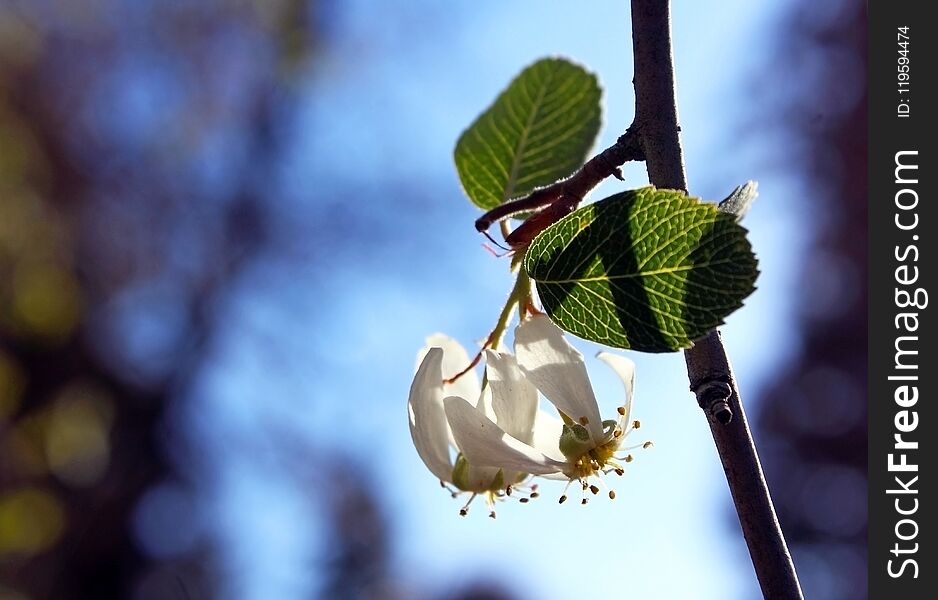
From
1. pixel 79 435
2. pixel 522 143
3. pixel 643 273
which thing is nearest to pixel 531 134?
pixel 522 143

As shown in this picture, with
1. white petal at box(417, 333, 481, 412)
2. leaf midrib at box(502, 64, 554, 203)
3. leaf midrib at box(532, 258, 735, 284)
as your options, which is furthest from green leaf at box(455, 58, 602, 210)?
leaf midrib at box(532, 258, 735, 284)

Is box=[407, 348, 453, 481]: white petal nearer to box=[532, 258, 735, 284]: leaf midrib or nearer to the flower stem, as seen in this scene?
the flower stem

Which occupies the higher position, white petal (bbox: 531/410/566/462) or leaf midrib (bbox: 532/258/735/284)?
leaf midrib (bbox: 532/258/735/284)

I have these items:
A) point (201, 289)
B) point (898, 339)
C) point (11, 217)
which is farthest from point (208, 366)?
point (898, 339)

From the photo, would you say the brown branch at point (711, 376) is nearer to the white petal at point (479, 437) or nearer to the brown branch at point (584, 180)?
the brown branch at point (584, 180)

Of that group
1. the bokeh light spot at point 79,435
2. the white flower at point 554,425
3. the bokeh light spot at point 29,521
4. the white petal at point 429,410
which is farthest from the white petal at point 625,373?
the bokeh light spot at point 79,435

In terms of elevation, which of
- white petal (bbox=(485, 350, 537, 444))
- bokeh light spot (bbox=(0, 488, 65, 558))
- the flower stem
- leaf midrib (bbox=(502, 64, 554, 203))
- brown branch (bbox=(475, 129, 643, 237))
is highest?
leaf midrib (bbox=(502, 64, 554, 203))

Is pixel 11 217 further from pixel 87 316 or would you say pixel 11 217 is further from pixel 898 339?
pixel 898 339

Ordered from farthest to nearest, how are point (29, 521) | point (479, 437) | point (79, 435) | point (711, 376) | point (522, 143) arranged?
point (79, 435), point (29, 521), point (522, 143), point (479, 437), point (711, 376)

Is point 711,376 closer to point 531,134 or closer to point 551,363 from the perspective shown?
point 551,363
